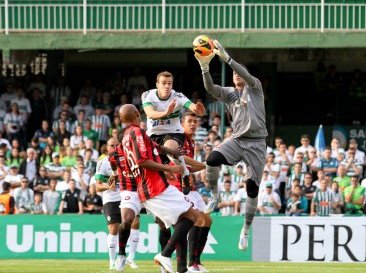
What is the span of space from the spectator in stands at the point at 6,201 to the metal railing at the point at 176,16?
6.32 metres

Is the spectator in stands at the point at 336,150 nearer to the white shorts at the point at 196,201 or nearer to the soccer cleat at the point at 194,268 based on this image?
the white shorts at the point at 196,201

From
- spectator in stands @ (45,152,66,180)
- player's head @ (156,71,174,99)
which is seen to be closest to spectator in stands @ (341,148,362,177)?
spectator in stands @ (45,152,66,180)

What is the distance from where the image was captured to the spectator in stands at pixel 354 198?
28.6 meters

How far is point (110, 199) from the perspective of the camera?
73.4ft

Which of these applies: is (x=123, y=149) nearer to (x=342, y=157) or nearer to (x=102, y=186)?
(x=102, y=186)

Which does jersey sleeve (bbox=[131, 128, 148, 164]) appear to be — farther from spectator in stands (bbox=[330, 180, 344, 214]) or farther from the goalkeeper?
spectator in stands (bbox=[330, 180, 344, 214])

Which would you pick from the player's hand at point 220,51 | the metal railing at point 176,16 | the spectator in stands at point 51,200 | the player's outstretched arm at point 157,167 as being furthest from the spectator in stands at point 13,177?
the player's outstretched arm at point 157,167

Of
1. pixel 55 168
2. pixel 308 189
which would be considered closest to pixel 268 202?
pixel 308 189

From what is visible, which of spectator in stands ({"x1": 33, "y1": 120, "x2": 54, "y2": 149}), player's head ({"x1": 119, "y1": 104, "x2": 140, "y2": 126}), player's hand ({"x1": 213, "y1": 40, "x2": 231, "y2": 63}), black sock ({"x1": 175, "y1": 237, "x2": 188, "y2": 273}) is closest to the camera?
player's head ({"x1": 119, "y1": 104, "x2": 140, "y2": 126})

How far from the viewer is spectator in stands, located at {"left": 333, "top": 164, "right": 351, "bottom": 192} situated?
95.6 feet

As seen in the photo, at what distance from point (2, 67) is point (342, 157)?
37.2 feet

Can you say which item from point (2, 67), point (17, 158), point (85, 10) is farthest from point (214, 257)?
point (2, 67)

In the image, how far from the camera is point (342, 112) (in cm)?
3594

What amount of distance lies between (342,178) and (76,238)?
6048 millimetres
